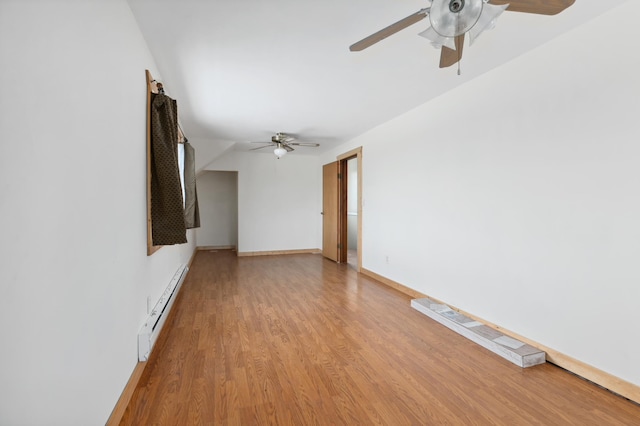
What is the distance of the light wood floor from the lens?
1.61 metres

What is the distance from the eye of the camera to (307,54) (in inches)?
Answer: 93.9

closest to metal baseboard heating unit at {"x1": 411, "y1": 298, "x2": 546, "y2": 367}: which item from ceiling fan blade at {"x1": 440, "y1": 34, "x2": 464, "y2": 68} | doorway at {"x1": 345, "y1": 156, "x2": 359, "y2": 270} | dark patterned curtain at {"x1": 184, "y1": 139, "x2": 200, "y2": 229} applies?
ceiling fan blade at {"x1": 440, "y1": 34, "x2": 464, "y2": 68}

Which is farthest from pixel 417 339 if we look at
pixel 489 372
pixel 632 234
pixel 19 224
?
pixel 19 224

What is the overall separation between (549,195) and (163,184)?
288 cm

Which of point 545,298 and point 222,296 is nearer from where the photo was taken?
point 545,298

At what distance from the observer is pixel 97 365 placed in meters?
1.33

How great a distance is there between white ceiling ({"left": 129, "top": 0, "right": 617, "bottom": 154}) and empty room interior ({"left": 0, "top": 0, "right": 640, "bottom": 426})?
21 millimetres

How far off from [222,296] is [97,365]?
243cm

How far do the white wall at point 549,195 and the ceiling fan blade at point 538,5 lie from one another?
2.53 ft

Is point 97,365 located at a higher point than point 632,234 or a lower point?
lower

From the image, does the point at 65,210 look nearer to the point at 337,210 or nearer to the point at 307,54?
the point at 307,54

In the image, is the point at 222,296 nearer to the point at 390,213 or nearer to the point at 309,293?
the point at 309,293

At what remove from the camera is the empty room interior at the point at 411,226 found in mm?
999

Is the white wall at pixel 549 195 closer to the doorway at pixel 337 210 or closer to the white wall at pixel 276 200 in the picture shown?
the doorway at pixel 337 210
